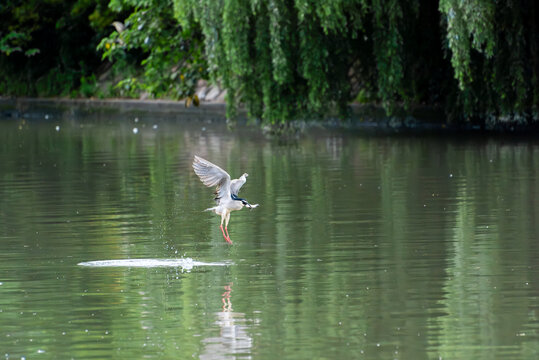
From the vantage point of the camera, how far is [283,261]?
11570 millimetres

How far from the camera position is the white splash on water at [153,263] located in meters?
11.5

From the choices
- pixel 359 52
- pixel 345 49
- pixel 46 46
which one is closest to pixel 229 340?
pixel 345 49

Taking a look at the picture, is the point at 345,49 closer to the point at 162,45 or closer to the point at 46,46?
the point at 162,45

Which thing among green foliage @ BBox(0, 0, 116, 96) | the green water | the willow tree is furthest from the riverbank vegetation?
green foliage @ BBox(0, 0, 116, 96)

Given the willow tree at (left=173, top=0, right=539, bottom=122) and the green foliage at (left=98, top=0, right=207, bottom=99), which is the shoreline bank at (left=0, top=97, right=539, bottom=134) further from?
the green foliage at (left=98, top=0, right=207, bottom=99)

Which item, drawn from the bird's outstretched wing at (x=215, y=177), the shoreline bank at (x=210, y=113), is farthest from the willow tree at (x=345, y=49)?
the bird's outstretched wing at (x=215, y=177)

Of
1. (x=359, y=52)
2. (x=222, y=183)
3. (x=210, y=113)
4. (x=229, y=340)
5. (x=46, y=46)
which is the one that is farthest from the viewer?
(x=46, y=46)

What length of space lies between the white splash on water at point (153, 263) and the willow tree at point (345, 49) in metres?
12.2

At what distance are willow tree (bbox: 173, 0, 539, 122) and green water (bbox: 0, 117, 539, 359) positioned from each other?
8.54 ft

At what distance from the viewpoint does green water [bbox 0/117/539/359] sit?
8.41 m

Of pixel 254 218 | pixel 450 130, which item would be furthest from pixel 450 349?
pixel 450 130

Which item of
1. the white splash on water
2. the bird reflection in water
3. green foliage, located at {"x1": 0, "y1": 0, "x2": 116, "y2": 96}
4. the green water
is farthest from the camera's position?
green foliage, located at {"x1": 0, "y1": 0, "x2": 116, "y2": 96}

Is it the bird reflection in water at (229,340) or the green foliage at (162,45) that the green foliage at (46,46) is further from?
the bird reflection in water at (229,340)

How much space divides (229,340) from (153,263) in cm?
339
